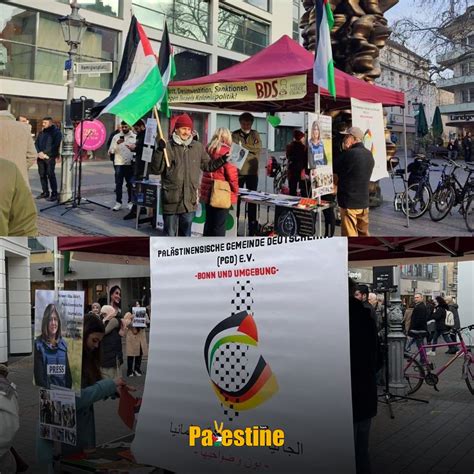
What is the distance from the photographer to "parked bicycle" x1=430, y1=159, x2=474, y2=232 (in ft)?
13.8

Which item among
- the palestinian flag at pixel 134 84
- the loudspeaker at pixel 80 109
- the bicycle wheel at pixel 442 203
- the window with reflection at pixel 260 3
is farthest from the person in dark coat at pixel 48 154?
the bicycle wheel at pixel 442 203

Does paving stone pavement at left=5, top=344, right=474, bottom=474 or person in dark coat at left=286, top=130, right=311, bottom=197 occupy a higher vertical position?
person in dark coat at left=286, top=130, right=311, bottom=197

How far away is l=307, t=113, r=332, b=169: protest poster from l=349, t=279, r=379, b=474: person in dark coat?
1.37 m

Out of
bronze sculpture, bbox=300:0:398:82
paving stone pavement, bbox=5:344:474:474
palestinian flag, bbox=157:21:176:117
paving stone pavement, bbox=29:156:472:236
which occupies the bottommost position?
paving stone pavement, bbox=5:344:474:474

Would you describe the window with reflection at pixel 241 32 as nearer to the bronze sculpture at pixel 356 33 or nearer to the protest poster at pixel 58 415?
the bronze sculpture at pixel 356 33

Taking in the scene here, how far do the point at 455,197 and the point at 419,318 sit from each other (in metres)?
2.74

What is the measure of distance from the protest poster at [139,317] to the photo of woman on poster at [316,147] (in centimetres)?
156

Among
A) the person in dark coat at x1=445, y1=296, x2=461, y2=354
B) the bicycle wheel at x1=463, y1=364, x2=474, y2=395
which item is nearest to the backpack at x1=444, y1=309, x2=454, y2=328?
the person in dark coat at x1=445, y1=296, x2=461, y2=354

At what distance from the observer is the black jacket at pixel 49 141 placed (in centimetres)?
350

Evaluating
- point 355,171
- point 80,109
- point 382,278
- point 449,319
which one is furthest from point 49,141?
point 449,319

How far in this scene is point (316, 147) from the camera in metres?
4.49

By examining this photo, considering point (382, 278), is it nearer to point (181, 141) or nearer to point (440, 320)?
point (440, 320)

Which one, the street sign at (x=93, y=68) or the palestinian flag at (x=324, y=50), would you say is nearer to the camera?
the street sign at (x=93, y=68)

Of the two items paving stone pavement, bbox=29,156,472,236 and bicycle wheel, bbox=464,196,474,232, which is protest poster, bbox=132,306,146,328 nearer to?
paving stone pavement, bbox=29,156,472,236
